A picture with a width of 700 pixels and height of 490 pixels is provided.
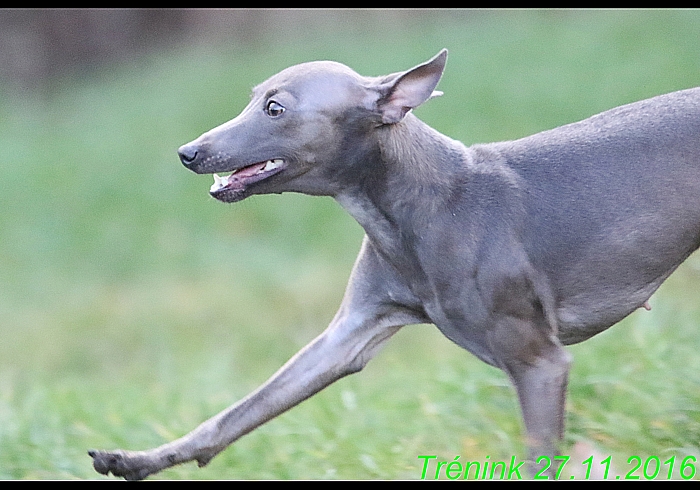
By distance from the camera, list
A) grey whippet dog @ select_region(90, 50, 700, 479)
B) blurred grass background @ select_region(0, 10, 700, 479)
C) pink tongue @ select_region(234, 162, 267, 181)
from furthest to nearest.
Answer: blurred grass background @ select_region(0, 10, 700, 479), pink tongue @ select_region(234, 162, 267, 181), grey whippet dog @ select_region(90, 50, 700, 479)

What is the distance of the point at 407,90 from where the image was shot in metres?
4.21

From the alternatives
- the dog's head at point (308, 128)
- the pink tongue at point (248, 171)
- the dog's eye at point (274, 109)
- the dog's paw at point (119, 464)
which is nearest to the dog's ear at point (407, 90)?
the dog's head at point (308, 128)

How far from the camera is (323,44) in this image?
16234mm

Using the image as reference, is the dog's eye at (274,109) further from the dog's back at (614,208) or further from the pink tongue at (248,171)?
the dog's back at (614,208)

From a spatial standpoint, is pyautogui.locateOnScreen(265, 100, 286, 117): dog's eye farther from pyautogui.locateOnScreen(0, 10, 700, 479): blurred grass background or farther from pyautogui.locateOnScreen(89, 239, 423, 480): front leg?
pyautogui.locateOnScreen(0, 10, 700, 479): blurred grass background

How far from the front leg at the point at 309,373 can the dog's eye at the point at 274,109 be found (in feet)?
2.29

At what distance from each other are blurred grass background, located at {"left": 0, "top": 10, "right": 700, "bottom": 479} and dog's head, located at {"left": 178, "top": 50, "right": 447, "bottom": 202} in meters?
1.28

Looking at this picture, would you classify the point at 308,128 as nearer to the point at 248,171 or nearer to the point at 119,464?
the point at 248,171

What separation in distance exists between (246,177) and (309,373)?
2.77 feet

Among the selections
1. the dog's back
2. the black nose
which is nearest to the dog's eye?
the black nose

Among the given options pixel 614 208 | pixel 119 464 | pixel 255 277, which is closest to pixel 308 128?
pixel 614 208

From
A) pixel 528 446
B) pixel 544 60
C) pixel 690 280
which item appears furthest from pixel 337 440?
pixel 544 60

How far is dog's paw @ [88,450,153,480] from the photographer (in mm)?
4355

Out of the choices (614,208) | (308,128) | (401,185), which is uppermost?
(308,128)
